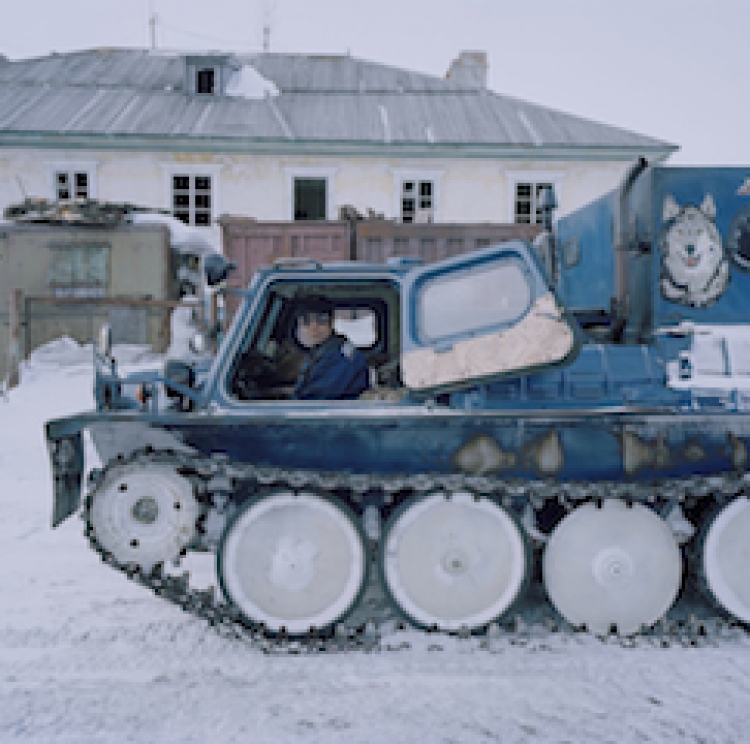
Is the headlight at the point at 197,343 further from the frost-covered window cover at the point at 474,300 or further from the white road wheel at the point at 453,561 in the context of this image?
the white road wheel at the point at 453,561

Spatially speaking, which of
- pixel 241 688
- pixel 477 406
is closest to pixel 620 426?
pixel 477 406

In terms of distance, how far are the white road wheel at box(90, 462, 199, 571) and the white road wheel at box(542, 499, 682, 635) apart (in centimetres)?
215

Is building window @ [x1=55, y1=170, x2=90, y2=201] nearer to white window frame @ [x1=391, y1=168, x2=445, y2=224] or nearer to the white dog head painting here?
white window frame @ [x1=391, y1=168, x2=445, y2=224]

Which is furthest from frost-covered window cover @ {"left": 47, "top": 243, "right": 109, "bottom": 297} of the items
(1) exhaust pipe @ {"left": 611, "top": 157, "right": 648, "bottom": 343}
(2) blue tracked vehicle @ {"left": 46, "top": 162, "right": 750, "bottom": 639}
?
(1) exhaust pipe @ {"left": 611, "top": 157, "right": 648, "bottom": 343}

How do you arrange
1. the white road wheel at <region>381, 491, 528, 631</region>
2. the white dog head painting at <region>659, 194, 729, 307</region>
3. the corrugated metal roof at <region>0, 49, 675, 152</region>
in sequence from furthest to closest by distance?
1. the corrugated metal roof at <region>0, 49, 675, 152</region>
2. the white dog head painting at <region>659, 194, 729, 307</region>
3. the white road wheel at <region>381, 491, 528, 631</region>

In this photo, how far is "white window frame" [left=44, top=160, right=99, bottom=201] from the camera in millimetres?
18469

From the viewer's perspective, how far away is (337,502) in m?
4.14

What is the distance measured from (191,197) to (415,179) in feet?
19.1

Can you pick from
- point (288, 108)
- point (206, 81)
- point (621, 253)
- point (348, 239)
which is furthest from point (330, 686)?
point (206, 81)

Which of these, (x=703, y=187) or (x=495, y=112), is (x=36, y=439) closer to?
(x=703, y=187)

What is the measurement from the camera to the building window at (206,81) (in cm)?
2077

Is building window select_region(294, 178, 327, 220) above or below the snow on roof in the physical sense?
below

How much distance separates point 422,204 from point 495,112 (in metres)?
3.86

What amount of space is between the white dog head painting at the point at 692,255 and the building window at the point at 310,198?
595 inches
